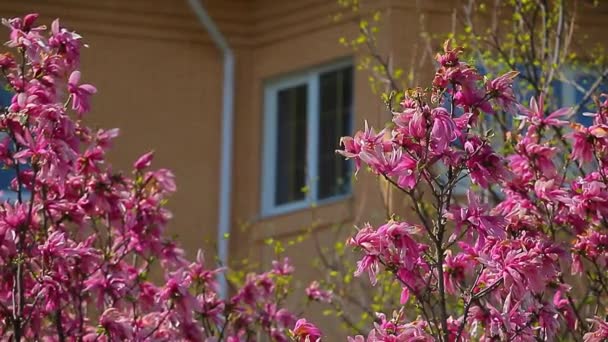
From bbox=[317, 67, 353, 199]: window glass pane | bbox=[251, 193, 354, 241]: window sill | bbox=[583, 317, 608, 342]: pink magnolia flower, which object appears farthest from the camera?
→ bbox=[317, 67, 353, 199]: window glass pane

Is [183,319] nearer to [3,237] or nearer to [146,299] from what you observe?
[146,299]

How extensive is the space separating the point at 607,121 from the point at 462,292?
116 cm

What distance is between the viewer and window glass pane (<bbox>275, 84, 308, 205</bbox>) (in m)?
14.8

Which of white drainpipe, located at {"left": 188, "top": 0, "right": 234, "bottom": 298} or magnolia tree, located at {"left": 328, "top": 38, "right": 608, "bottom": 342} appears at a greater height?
white drainpipe, located at {"left": 188, "top": 0, "right": 234, "bottom": 298}

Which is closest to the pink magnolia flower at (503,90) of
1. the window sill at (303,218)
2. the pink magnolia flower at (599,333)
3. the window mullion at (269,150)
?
the pink magnolia flower at (599,333)

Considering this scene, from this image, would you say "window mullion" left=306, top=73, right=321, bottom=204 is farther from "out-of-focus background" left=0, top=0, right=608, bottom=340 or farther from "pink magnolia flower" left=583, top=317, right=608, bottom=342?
"pink magnolia flower" left=583, top=317, right=608, bottom=342

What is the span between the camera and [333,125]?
A: 14.6 m

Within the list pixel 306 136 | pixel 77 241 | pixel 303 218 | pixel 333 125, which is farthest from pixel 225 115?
pixel 77 241

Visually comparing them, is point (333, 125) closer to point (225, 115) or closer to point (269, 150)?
point (269, 150)

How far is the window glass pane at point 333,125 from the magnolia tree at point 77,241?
486 centimetres

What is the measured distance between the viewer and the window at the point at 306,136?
14.4 m

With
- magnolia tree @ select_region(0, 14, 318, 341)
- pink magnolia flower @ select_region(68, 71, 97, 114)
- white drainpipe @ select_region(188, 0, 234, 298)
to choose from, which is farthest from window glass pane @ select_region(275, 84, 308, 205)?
pink magnolia flower @ select_region(68, 71, 97, 114)

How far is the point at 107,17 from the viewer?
48.8 ft

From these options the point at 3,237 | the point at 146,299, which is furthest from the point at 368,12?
the point at 3,237
